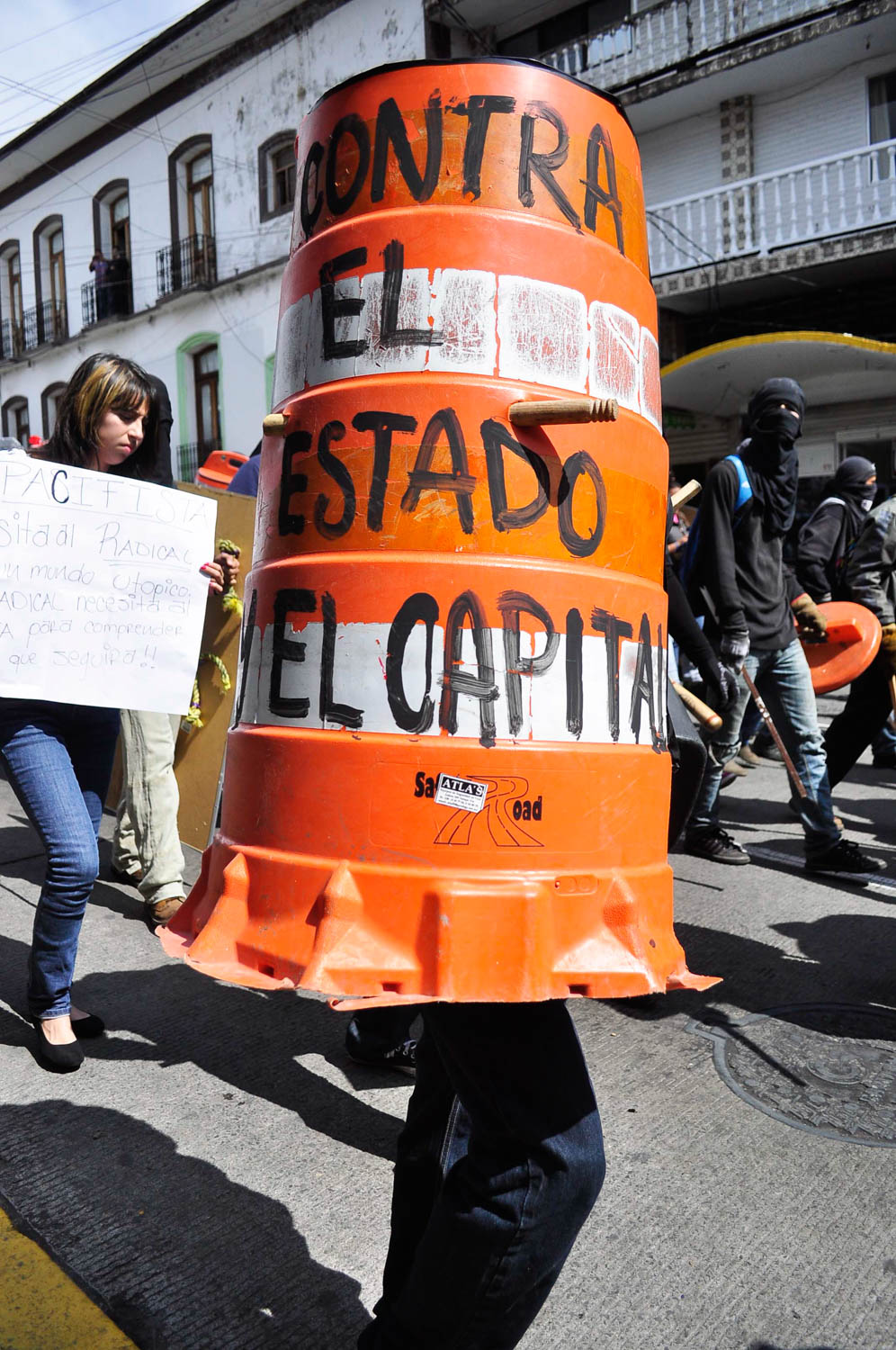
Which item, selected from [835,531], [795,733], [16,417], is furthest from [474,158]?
[16,417]

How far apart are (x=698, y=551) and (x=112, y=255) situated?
21.7 metres

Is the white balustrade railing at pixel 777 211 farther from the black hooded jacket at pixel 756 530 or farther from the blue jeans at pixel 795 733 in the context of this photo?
the blue jeans at pixel 795 733

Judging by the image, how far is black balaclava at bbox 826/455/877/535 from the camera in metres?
7.73

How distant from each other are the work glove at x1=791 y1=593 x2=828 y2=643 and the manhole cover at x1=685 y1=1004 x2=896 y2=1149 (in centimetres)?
246

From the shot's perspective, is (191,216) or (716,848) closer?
(716,848)

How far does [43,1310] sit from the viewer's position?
2004 mm

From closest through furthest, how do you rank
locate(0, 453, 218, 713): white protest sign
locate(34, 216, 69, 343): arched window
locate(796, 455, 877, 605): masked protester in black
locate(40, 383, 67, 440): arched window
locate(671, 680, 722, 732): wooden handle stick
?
locate(0, 453, 218, 713): white protest sign, locate(671, 680, 722, 732): wooden handle stick, locate(796, 455, 877, 605): masked protester in black, locate(34, 216, 69, 343): arched window, locate(40, 383, 67, 440): arched window

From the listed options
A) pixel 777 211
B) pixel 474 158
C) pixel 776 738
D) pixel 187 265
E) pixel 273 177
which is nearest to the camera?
pixel 474 158

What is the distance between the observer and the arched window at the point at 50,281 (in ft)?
80.7

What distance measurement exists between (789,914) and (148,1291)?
10.4 ft

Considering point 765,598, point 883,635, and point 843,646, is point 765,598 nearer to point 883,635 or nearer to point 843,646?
point 843,646

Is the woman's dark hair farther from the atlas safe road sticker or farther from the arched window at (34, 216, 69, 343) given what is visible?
the arched window at (34, 216, 69, 343)

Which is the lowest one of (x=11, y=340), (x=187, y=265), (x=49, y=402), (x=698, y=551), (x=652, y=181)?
(x=698, y=551)

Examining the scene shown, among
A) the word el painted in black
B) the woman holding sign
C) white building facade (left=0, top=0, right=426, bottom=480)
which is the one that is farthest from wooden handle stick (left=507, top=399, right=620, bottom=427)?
white building facade (left=0, top=0, right=426, bottom=480)
